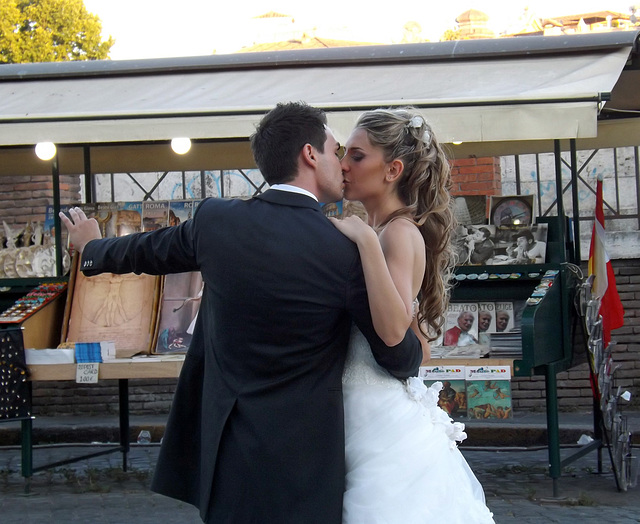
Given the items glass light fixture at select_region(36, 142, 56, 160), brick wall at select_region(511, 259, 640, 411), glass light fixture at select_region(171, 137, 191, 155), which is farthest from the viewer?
brick wall at select_region(511, 259, 640, 411)

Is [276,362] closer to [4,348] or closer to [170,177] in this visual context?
[4,348]

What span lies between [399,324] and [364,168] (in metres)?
0.53

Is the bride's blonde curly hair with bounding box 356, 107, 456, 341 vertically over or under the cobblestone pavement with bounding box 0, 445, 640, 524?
over

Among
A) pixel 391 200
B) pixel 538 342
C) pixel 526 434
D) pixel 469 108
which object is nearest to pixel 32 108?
pixel 469 108

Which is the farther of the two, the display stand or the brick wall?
the brick wall

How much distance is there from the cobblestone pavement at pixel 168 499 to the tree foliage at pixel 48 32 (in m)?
10.0

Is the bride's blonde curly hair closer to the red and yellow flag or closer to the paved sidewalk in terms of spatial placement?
the paved sidewalk

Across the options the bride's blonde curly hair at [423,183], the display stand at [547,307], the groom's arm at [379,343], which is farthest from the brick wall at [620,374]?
the groom's arm at [379,343]

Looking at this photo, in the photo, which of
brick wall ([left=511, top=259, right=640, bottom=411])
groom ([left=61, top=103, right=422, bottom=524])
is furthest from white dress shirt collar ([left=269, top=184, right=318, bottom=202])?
brick wall ([left=511, top=259, right=640, bottom=411])

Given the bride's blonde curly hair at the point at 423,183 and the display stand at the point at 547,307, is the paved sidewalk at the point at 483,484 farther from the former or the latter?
the bride's blonde curly hair at the point at 423,183

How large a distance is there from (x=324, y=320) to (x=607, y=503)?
3.67 m

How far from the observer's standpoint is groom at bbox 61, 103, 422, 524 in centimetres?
214

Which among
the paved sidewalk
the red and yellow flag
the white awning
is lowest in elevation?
the paved sidewalk

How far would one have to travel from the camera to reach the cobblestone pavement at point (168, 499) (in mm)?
5023
